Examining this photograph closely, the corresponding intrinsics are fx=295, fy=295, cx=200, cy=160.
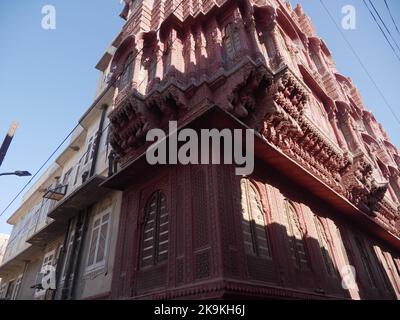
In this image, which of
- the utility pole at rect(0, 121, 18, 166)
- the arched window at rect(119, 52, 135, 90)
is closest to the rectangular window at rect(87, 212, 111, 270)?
the utility pole at rect(0, 121, 18, 166)

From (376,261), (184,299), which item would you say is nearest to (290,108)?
(184,299)

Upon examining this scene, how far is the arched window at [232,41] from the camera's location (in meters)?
8.61

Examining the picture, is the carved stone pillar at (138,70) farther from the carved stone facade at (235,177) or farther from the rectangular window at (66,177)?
the rectangular window at (66,177)

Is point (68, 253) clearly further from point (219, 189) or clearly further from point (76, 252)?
point (219, 189)

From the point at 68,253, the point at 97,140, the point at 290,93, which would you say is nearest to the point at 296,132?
the point at 290,93

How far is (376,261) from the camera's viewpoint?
12.4 metres

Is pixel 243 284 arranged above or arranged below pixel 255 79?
below

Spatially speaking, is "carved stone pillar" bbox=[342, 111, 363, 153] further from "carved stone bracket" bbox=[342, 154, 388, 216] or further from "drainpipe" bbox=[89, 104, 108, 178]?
"drainpipe" bbox=[89, 104, 108, 178]

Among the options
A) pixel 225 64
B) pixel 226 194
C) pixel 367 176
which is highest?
pixel 225 64

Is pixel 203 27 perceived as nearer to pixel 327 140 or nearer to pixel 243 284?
pixel 327 140

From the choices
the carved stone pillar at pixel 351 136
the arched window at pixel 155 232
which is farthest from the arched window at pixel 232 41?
the carved stone pillar at pixel 351 136
